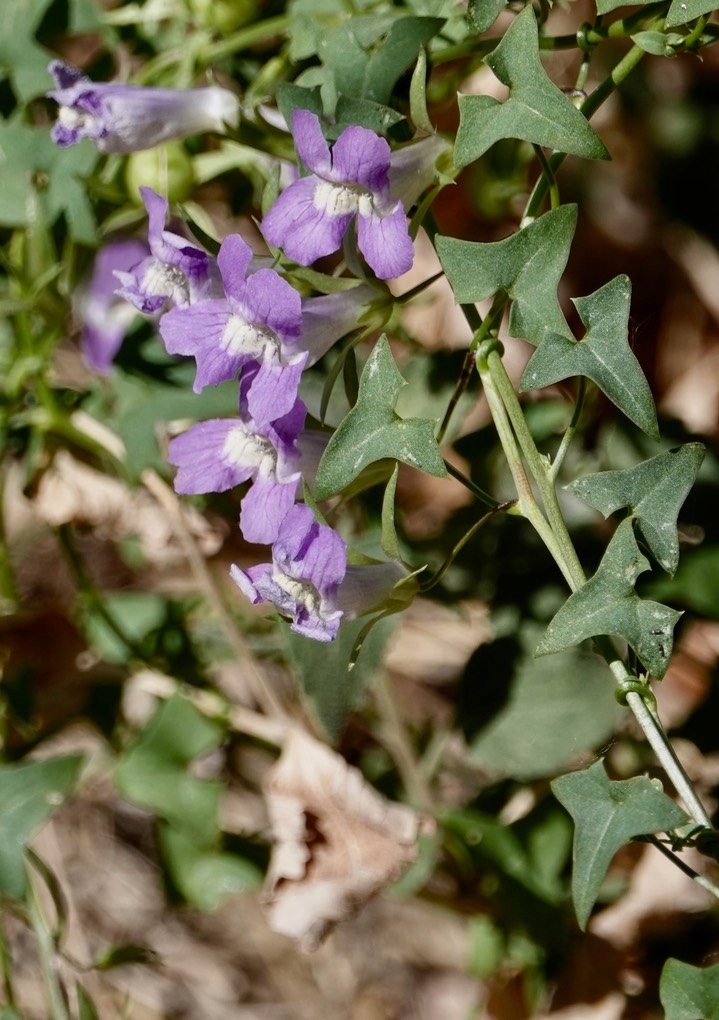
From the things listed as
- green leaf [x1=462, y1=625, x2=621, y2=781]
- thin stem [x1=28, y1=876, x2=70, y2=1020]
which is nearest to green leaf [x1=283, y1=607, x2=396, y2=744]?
green leaf [x1=462, y1=625, x2=621, y2=781]

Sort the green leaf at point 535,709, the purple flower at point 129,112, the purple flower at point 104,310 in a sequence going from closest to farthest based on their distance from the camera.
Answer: the purple flower at point 129,112 → the green leaf at point 535,709 → the purple flower at point 104,310

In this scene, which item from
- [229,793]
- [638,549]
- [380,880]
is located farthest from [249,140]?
[229,793]

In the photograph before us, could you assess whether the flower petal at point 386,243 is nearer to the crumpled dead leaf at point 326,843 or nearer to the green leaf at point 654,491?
the green leaf at point 654,491

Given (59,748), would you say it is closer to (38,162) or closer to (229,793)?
(229,793)

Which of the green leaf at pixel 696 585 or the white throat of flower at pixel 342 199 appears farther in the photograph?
the green leaf at pixel 696 585

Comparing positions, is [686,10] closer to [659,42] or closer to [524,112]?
[659,42]

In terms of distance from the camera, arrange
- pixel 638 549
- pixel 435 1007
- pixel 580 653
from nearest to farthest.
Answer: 1. pixel 638 549
2. pixel 580 653
3. pixel 435 1007

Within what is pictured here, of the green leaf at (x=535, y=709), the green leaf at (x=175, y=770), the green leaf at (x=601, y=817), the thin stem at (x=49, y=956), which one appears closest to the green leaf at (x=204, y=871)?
the green leaf at (x=175, y=770)

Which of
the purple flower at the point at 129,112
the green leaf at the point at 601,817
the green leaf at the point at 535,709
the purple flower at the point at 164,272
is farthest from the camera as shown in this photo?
the green leaf at the point at 535,709
